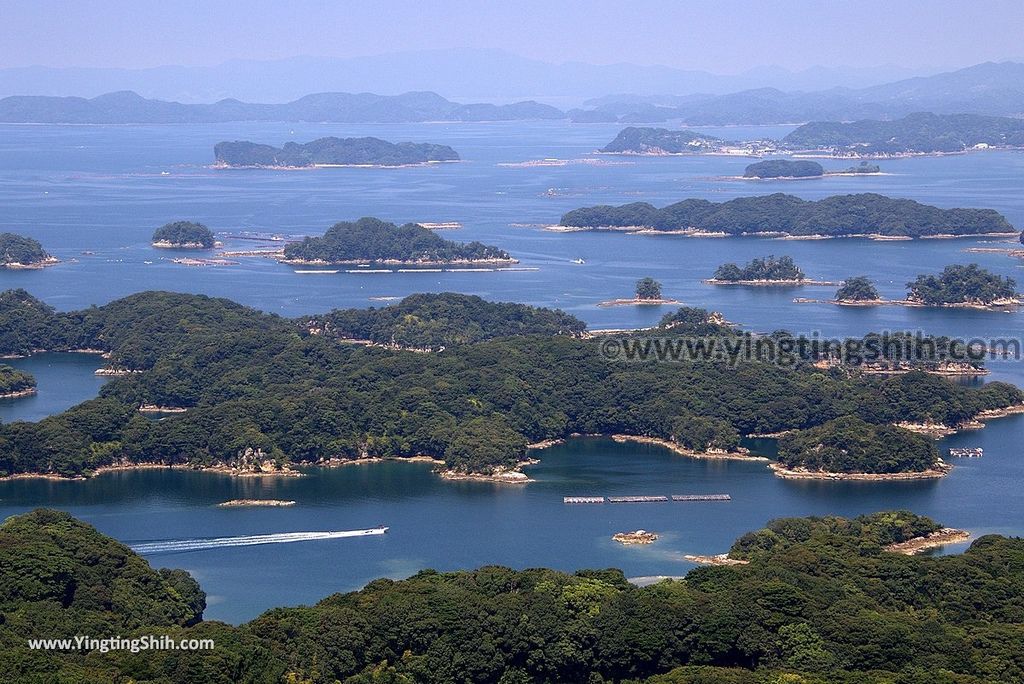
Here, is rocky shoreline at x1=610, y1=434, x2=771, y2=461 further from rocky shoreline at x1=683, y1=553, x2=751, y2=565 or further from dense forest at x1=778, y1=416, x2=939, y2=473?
rocky shoreline at x1=683, y1=553, x2=751, y2=565

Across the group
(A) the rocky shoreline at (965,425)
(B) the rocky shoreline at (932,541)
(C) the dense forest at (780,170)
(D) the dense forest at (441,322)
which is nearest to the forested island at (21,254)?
(D) the dense forest at (441,322)

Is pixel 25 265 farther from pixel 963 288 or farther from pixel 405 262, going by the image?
pixel 963 288

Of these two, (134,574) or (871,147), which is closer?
(134,574)

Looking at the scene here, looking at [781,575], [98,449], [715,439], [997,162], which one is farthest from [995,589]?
[997,162]

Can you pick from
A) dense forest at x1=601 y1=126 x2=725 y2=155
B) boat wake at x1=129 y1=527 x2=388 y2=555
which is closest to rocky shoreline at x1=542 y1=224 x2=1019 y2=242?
boat wake at x1=129 y1=527 x2=388 y2=555

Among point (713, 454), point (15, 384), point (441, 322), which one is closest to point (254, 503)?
point (713, 454)

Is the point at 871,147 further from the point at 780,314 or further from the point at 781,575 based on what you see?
the point at 781,575
